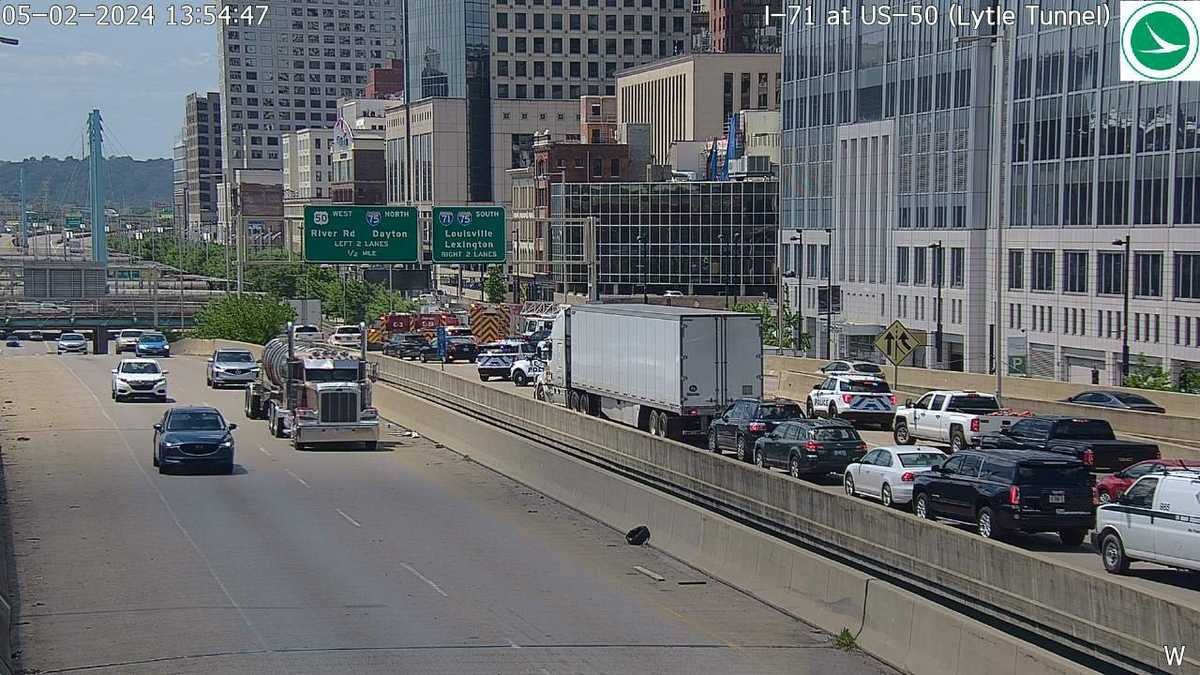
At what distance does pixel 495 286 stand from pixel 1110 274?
7688cm

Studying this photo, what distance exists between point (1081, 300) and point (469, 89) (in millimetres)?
111176

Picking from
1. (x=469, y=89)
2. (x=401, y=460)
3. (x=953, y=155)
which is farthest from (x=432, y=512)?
(x=469, y=89)

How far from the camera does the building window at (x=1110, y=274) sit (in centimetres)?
7144

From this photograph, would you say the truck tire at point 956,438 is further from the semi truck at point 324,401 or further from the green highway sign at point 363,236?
the green highway sign at point 363,236

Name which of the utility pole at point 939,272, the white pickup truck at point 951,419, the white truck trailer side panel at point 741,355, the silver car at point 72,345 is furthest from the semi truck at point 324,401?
the silver car at point 72,345

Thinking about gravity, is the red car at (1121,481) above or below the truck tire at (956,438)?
above

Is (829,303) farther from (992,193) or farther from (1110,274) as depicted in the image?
(1110,274)

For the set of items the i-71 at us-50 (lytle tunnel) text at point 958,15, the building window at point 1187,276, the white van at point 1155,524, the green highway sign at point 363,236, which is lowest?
the white van at point 1155,524

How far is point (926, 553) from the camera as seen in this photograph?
65.2 feet

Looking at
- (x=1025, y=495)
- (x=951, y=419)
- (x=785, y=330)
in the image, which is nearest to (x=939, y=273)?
(x=785, y=330)

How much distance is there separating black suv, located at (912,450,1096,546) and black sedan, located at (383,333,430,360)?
5720cm

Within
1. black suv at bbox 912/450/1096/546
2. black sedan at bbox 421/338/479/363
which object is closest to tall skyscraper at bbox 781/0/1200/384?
black sedan at bbox 421/338/479/363

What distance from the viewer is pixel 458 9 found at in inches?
6865

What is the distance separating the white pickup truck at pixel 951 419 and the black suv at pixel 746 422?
168 inches
